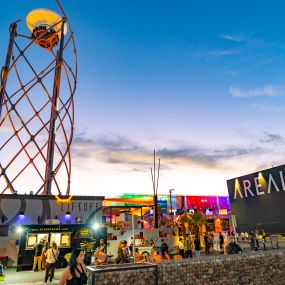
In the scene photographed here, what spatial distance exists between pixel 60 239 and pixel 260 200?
25.8 m

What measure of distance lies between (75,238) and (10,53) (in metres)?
32.5

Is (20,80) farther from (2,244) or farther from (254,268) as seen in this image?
(254,268)

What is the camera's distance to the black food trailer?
715 inches

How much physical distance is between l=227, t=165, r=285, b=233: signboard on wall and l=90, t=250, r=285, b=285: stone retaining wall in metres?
26.8

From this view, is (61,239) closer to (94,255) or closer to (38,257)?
(38,257)

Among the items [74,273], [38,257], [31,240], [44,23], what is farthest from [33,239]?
[44,23]

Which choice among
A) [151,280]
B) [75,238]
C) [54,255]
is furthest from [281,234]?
[151,280]

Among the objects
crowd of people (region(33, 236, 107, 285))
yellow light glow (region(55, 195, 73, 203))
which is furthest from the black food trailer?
yellow light glow (region(55, 195, 73, 203))

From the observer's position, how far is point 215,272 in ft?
22.1

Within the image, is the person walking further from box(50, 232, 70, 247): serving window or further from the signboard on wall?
the signboard on wall

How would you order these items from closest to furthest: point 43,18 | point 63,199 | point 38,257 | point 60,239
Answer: point 38,257 → point 60,239 → point 63,199 → point 43,18

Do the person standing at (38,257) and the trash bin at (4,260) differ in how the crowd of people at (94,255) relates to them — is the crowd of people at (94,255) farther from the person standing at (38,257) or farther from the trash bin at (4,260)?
the trash bin at (4,260)

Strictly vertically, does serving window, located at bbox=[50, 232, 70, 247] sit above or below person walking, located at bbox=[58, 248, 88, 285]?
above

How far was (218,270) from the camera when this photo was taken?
22.3 ft
